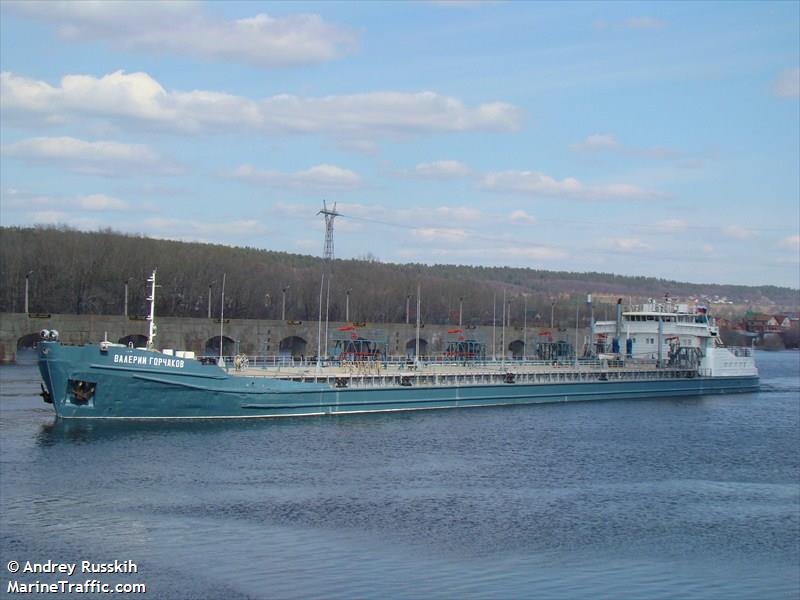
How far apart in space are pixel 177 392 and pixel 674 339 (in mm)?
43944

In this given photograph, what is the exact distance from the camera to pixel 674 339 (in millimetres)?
72812

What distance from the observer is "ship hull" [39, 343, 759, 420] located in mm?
39656

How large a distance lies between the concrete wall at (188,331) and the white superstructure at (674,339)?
944 inches

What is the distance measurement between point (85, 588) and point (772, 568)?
16.5m

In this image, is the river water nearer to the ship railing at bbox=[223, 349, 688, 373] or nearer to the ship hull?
the ship hull

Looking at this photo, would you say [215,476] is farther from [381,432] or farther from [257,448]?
[381,432]

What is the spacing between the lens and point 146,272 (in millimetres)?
104312

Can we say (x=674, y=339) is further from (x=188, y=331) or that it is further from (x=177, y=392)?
(x=177, y=392)

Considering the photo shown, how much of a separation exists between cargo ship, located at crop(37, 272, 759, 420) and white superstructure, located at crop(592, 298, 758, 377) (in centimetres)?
9

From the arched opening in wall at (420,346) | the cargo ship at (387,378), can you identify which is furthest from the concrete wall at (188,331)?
the cargo ship at (387,378)

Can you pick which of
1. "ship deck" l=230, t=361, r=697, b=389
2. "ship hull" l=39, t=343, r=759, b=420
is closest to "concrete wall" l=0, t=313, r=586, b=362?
"ship deck" l=230, t=361, r=697, b=389

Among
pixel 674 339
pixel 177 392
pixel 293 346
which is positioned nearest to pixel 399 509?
pixel 177 392

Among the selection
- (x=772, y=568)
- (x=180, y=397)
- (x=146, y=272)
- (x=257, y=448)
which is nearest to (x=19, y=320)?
(x=146, y=272)

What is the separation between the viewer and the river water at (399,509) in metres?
21.9
